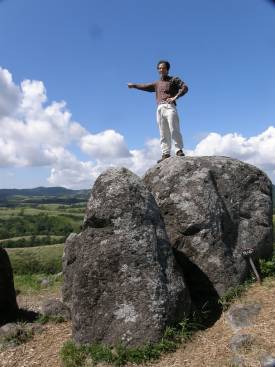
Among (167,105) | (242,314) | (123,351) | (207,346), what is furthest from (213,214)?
(123,351)

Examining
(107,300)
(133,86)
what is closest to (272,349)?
(107,300)

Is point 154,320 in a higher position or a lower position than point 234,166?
lower

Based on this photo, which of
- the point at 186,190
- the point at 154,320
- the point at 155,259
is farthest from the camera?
the point at 186,190

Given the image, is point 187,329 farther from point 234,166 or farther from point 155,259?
point 234,166

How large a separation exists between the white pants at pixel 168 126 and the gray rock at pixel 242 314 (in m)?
6.47

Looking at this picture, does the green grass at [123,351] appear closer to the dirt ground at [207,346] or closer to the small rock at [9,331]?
the dirt ground at [207,346]

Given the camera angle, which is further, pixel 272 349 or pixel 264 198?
pixel 264 198

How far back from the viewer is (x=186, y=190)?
14.1 metres

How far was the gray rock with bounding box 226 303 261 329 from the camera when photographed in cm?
1130

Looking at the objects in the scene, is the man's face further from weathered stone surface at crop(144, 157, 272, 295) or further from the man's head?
weathered stone surface at crop(144, 157, 272, 295)

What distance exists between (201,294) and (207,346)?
2697 millimetres

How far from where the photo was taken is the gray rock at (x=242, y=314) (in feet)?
37.1

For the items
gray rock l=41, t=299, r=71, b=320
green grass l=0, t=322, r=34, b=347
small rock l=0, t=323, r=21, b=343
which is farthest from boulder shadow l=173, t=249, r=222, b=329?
small rock l=0, t=323, r=21, b=343

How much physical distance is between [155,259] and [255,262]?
4.84 m
